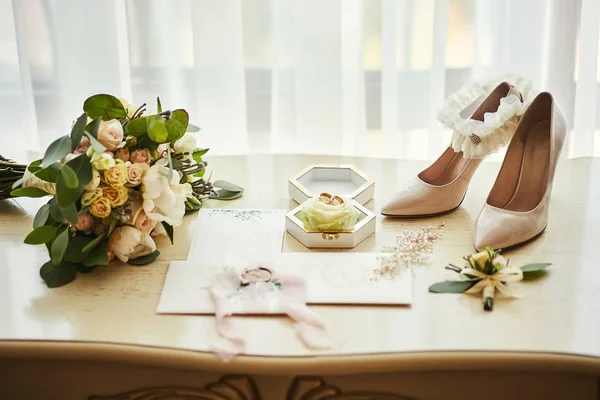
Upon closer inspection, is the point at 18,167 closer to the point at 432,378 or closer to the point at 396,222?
the point at 396,222

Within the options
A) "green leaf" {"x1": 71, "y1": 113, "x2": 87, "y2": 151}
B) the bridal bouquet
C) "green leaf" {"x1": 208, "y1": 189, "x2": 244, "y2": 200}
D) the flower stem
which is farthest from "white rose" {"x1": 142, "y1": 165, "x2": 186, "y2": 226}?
the flower stem

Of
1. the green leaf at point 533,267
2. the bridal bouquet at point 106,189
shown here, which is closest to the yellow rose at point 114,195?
the bridal bouquet at point 106,189

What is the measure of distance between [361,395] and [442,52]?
859 mm

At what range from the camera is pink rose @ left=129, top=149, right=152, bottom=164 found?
3.55ft

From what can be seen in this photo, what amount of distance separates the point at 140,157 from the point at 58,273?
0.19m

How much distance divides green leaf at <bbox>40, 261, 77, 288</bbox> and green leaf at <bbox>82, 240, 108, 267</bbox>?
22 millimetres

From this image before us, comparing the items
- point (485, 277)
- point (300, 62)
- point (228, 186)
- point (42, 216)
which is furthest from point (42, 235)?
point (300, 62)

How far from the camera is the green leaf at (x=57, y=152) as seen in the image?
3.34 ft

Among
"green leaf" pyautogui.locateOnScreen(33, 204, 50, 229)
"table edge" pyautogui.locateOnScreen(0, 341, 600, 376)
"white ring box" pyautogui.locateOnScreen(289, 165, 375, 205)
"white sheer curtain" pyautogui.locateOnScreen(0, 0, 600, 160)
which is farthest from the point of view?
"white sheer curtain" pyautogui.locateOnScreen(0, 0, 600, 160)

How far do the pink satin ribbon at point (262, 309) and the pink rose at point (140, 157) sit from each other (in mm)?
194

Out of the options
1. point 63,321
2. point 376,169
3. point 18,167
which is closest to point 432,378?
point 63,321

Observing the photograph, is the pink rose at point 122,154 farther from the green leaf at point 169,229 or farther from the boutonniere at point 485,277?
the boutonniere at point 485,277

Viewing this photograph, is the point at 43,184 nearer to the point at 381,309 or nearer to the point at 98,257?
the point at 98,257

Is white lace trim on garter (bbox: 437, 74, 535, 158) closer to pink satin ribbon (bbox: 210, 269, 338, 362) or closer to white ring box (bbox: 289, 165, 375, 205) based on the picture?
white ring box (bbox: 289, 165, 375, 205)
